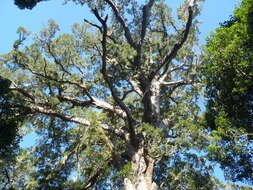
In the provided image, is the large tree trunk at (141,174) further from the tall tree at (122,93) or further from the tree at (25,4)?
the tree at (25,4)

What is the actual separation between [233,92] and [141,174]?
3873mm

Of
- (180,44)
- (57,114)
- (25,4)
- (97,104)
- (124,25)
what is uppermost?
(124,25)

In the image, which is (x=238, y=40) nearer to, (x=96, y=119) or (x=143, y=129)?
(x=143, y=129)

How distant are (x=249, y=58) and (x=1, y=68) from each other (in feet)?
32.0

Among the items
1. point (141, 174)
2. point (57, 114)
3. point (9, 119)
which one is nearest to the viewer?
point (141, 174)

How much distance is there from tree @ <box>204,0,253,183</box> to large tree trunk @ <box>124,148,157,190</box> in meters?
2.45

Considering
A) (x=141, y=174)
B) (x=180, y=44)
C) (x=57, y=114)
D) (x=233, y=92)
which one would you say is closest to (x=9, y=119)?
(x=57, y=114)

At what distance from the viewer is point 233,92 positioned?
8.97 meters

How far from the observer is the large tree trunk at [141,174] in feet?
32.1

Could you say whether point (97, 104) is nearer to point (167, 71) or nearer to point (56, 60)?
point (56, 60)

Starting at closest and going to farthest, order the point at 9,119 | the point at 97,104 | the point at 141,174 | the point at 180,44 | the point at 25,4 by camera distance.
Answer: the point at 141,174 < the point at 25,4 < the point at 9,119 < the point at 180,44 < the point at 97,104

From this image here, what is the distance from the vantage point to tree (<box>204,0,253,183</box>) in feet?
26.3

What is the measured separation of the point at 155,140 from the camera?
34.7 feet

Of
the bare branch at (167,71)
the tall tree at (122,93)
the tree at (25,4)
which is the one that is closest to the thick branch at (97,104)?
the tall tree at (122,93)
